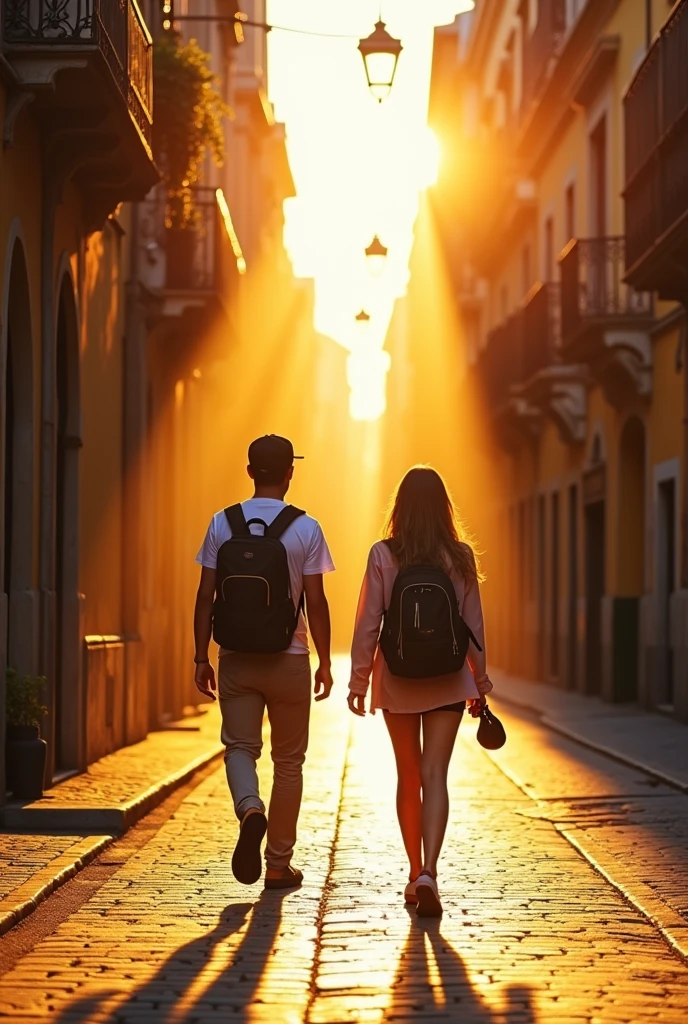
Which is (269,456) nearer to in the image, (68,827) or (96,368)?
(68,827)

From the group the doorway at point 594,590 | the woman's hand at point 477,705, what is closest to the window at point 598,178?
the doorway at point 594,590

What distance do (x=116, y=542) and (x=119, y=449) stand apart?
3.29 feet

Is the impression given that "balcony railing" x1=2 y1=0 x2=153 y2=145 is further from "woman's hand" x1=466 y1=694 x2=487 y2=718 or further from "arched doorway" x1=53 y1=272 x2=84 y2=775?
"woman's hand" x1=466 y1=694 x2=487 y2=718

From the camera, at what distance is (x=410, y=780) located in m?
8.34

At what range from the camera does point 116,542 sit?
1861cm

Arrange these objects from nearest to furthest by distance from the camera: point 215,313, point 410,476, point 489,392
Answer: point 410,476, point 215,313, point 489,392

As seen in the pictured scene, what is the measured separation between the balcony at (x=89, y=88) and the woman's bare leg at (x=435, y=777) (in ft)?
18.6

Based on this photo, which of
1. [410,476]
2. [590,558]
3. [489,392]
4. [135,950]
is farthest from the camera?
[489,392]

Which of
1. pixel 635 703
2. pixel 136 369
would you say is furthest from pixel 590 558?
pixel 136 369

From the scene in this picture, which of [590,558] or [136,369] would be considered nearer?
[136,369]

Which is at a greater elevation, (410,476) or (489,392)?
(489,392)

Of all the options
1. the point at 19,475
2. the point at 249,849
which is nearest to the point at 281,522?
the point at 249,849

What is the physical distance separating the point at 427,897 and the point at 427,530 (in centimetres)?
153

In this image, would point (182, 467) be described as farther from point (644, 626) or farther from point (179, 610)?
point (644, 626)
